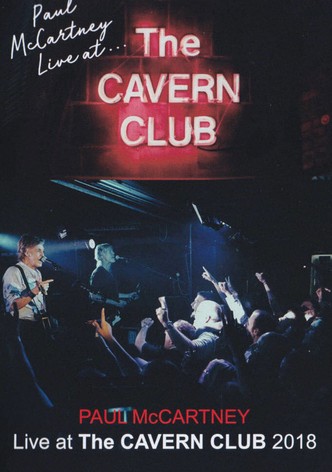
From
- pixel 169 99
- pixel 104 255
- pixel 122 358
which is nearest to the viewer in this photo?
pixel 169 99

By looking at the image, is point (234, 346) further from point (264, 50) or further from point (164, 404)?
point (264, 50)

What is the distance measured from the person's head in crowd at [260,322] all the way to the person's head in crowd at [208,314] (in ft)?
1.34

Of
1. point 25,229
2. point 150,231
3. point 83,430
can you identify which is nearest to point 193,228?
point 150,231

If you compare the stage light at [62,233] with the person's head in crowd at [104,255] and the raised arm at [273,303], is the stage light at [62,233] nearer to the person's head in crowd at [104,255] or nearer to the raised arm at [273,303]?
the person's head in crowd at [104,255]

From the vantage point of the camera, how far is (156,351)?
657 centimetres

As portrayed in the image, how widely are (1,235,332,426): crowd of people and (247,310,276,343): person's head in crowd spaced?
1 cm

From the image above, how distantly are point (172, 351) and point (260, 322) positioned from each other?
1.18 m

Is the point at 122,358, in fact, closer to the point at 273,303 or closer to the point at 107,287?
the point at 107,287

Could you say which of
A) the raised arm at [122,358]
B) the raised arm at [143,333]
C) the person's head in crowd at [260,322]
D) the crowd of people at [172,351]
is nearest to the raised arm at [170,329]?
the crowd of people at [172,351]

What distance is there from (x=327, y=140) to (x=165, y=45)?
91.6 inches

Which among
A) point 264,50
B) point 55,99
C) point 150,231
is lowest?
point 150,231

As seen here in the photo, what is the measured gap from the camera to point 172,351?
6.58 meters

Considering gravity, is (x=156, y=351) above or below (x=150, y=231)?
below

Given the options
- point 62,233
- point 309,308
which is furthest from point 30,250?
point 309,308
